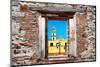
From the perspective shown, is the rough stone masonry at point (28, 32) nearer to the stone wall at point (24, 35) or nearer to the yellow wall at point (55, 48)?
the stone wall at point (24, 35)

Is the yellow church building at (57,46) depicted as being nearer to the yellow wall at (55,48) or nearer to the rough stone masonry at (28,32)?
the yellow wall at (55,48)

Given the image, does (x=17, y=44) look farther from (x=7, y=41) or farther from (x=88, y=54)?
(x=88, y=54)

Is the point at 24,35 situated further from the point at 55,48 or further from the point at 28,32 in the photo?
the point at 55,48

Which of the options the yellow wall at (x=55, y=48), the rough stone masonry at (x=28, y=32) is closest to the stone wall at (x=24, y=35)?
the rough stone masonry at (x=28, y=32)

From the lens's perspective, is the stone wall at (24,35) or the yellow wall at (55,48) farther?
the yellow wall at (55,48)

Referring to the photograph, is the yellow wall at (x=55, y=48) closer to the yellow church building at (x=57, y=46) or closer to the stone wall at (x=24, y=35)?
the yellow church building at (x=57, y=46)

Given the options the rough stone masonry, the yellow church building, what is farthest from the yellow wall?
the rough stone masonry

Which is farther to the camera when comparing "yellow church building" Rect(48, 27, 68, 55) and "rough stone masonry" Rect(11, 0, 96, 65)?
"yellow church building" Rect(48, 27, 68, 55)

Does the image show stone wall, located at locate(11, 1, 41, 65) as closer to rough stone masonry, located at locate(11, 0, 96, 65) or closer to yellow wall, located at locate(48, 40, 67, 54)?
rough stone masonry, located at locate(11, 0, 96, 65)

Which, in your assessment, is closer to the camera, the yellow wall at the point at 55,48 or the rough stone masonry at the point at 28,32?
the rough stone masonry at the point at 28,32

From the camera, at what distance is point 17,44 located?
2.62 metres

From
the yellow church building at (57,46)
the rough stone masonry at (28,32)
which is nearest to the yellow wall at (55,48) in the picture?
the yellow church building at (57,46)

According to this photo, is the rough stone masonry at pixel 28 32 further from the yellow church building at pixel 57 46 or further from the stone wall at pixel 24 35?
the yellow church building at pixel 57 46

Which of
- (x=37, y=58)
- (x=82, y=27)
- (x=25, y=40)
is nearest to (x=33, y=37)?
(x=25, y=40)
